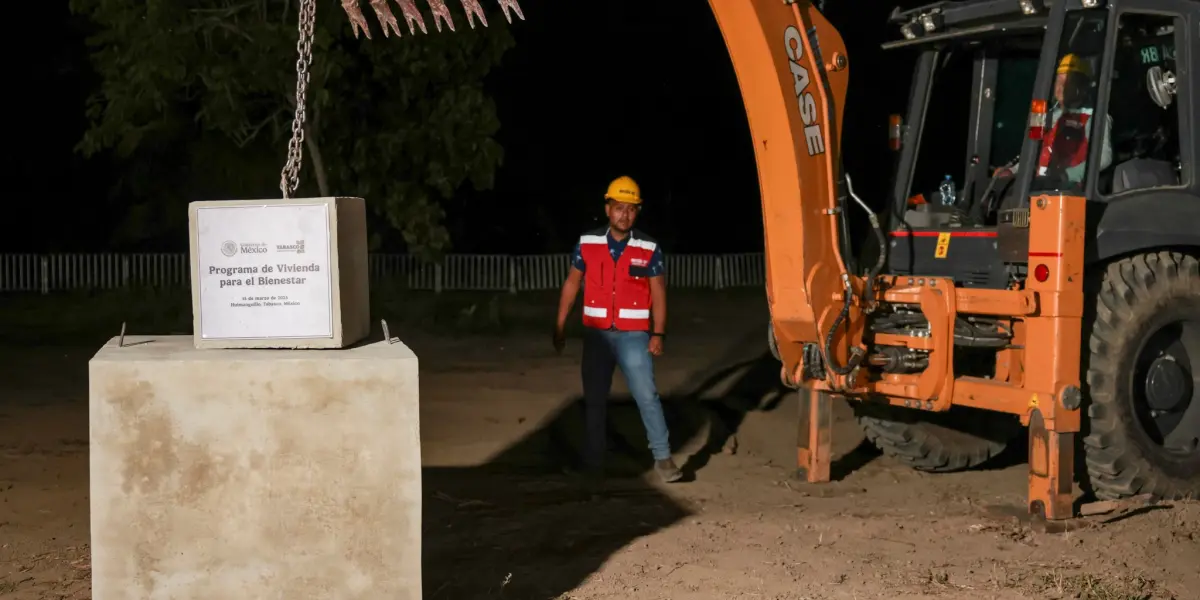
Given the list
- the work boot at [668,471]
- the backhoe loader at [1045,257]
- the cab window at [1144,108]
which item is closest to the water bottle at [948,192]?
the backhoe loader at [1045,257]

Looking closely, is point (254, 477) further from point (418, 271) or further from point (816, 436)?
point (418, 271)

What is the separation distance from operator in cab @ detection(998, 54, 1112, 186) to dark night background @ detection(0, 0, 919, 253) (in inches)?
833

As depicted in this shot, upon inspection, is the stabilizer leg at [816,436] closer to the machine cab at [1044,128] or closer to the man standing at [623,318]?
the man standing at [623,318]

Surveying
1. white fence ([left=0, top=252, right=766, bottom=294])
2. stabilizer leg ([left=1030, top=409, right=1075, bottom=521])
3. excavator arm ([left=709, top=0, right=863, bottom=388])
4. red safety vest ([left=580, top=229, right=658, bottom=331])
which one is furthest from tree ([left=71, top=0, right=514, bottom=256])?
stabilizer leg ([left=1030, top=409, right=1075, bottom=521])

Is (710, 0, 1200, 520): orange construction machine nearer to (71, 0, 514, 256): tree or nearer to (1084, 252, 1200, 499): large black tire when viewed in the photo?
(1084, 252, 1200, 499): large black tire

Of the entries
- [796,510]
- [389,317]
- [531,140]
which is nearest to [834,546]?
[796,510]

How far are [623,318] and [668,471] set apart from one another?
3.40 ft

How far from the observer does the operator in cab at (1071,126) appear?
723cm

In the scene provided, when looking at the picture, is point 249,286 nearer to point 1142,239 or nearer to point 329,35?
point 1142,239

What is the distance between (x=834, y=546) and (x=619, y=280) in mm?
2599

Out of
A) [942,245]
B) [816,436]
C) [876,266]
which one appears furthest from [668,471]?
[942,245]

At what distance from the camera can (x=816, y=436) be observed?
8.22m

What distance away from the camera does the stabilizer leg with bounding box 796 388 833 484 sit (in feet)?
26.9

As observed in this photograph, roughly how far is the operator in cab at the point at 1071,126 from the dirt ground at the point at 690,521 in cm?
197
